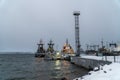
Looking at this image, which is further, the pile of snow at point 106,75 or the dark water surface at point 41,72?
the dark water surface at point 41,72

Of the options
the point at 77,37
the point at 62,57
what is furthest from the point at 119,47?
the point at 62,57

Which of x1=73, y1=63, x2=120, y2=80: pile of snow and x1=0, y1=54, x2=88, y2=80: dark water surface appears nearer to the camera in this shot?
x1=73, y1=63, x2=120, y2=80: pile of snow

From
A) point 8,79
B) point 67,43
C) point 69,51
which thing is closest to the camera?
point 8,79

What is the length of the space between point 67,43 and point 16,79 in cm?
14838

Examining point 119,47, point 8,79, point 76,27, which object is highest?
point 76,27

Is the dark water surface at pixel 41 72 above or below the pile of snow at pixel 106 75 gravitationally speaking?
below

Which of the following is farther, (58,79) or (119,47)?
(119,47)

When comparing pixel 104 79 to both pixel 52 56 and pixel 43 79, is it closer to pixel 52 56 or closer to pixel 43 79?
pixel 43 79

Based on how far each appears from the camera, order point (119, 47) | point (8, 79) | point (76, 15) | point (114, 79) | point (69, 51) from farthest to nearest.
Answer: point (69, 51) < point (76, 15) < point (119, 47) < point (8, 79) < point (114, 79)

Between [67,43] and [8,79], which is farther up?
[67,43]

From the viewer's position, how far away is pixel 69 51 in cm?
18425

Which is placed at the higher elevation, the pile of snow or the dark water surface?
the pile of snow

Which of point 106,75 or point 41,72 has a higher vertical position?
point 106,75

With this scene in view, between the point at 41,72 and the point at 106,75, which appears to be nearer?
the point at 106,75
